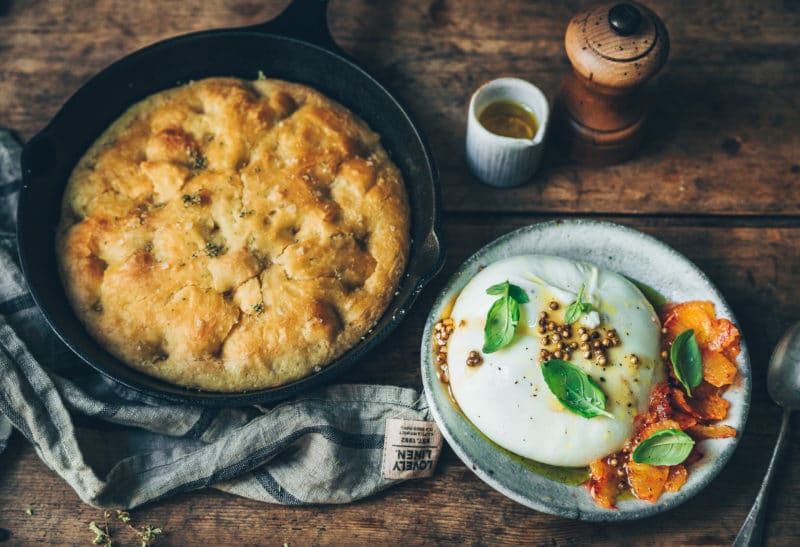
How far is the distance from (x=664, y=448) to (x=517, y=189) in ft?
3.68

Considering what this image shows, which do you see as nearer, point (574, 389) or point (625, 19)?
point (574, 389)

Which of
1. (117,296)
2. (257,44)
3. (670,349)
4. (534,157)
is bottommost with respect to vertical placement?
(670,349)

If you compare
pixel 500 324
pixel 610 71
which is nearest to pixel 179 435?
pixel 500 324

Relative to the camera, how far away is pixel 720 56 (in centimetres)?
302

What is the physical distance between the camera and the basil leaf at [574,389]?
2.13 m

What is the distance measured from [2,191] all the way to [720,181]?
2743mm

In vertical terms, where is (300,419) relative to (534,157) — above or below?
below

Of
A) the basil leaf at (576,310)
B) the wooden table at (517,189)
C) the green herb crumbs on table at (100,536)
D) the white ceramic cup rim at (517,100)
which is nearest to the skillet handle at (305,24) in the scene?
the wooden table at (517,189)

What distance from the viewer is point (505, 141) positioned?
254 cm

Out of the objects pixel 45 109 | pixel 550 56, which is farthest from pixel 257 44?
pixel 550 56

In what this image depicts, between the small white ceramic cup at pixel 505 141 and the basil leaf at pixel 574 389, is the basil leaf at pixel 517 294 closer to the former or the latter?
the basil leaf at pixel 574 389

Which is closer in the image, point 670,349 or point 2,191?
point 670,349

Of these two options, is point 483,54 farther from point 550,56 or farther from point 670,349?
point 670,349

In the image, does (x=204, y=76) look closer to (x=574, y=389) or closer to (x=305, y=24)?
(x=305, y=24)
